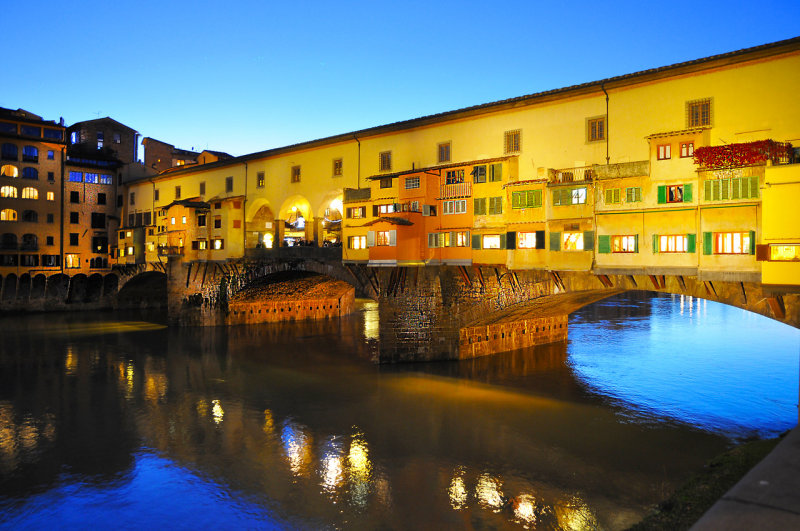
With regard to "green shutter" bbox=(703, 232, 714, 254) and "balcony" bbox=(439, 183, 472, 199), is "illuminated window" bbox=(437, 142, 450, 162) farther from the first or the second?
"green shutter" bbox=(703, 232, 714, 254)

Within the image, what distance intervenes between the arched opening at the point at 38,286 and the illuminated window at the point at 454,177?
47.3 metres

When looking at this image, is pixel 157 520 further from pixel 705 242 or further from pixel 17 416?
pixel 705 242

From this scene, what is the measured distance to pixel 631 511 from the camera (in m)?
12.3

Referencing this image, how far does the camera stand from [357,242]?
1211 inches

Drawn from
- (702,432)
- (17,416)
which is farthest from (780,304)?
(17,416)

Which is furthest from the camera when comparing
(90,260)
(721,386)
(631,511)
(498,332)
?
(90,260)

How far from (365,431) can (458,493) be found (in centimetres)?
549

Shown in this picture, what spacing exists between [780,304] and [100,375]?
30.1 m

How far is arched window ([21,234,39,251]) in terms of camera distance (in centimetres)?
5225

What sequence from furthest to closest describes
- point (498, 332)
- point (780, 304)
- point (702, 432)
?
1. point (498, 332)
2. point (702, 432)
3. point (780, 304)

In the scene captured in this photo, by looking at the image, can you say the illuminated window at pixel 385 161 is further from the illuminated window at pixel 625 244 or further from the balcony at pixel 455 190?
the illuminated window at pixel 625 244

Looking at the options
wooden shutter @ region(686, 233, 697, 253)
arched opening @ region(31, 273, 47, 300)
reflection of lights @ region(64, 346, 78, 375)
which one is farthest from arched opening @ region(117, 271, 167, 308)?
wooden shutter @ region(686, 233, 697, 253)

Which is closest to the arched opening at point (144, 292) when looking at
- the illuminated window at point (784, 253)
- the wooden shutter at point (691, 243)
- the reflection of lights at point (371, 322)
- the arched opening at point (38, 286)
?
the arched opening at point (38, 286)

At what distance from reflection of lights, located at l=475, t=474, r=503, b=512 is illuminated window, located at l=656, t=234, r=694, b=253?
431 inches
